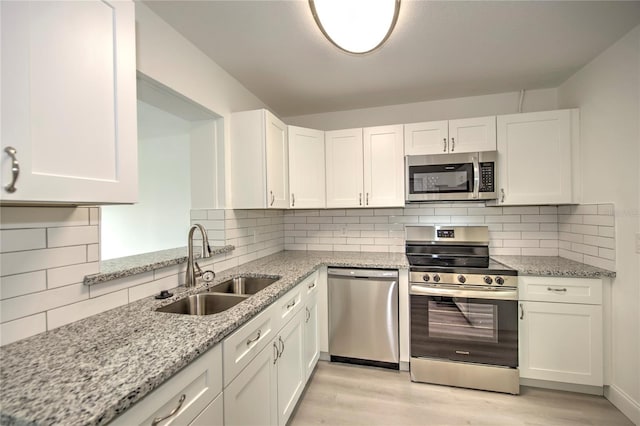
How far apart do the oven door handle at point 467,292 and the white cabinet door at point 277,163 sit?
1362mm

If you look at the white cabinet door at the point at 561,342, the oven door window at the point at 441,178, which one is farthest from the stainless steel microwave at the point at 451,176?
the white cabinet door at the point at 561,342

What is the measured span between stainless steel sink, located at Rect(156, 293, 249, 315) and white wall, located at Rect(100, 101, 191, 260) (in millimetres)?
1929

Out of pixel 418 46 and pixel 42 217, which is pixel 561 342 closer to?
pixel 418 46

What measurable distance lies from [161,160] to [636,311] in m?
4.49

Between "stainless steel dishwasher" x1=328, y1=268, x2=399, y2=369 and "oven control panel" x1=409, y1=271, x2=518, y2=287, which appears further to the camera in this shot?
"stainless steel dishwasher" x1=328, y1=268, x2=399, y2=369

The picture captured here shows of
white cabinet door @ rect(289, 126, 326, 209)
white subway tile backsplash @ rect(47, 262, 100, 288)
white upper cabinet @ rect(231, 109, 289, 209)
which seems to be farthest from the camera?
white cabinet door @ rect(289, 126, 326, 209)

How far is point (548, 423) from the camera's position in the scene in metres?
1.82

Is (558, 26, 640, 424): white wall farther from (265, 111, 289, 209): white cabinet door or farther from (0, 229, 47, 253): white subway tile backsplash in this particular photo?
(0, 229, 47, 253): white subway tile backsplash

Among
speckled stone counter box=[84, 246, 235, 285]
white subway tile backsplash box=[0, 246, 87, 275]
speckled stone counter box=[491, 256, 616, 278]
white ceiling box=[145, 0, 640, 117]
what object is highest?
white ceiling box=[145, 0, 640, 117]

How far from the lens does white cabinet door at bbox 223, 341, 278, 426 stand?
1158 millimetres

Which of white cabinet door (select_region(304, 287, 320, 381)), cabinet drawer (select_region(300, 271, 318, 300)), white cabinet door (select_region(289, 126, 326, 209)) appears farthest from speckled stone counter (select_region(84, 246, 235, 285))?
white cabinet door (select_region(289, 126, 326, 209))

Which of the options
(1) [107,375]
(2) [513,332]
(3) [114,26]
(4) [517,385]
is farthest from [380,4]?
(4) [517,385]

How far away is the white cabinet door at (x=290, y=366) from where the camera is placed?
163cm

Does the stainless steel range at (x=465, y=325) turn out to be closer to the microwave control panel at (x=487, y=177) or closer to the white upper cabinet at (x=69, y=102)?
the microwave control panel at (x=487, y=177)
